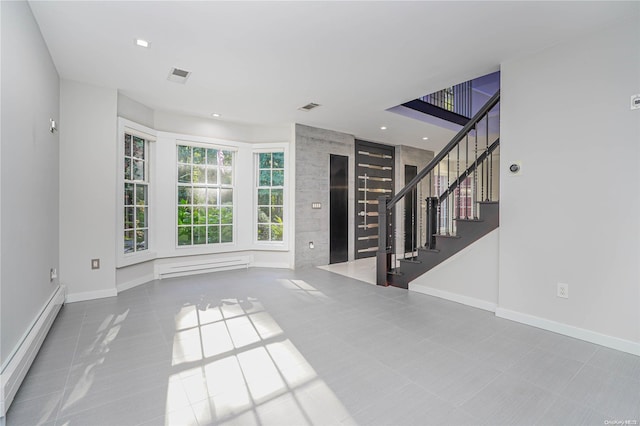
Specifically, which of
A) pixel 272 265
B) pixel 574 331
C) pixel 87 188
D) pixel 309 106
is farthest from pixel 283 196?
pixel 574 331

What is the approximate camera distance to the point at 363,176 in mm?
7070

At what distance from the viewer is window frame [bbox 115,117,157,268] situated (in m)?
4.11

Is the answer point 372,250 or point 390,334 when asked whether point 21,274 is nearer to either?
point 390,334

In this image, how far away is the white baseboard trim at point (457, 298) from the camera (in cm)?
345

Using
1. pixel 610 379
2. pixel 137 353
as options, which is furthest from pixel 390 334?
pixel 137 353

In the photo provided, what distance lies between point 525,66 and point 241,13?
2.85 m

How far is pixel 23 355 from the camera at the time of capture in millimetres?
2057

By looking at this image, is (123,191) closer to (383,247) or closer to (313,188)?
(313,188)

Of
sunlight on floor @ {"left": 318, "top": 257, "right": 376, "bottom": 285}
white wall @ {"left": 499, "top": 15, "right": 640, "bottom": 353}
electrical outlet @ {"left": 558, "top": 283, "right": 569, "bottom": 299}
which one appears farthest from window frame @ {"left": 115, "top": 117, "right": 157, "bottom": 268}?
electrical outlet @ {"left": 558, "top": 283, "right": 569, "bottom": 299}

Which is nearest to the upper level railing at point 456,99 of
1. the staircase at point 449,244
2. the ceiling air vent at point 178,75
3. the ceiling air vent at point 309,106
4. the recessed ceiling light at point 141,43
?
the ceiling air vent at point 309,106

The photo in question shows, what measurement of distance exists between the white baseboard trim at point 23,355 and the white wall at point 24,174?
0.16 ft

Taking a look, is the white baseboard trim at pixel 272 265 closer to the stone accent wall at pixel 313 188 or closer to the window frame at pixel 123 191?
the stone accent wall at pixel 313 188

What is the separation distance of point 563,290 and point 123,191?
17.7ft

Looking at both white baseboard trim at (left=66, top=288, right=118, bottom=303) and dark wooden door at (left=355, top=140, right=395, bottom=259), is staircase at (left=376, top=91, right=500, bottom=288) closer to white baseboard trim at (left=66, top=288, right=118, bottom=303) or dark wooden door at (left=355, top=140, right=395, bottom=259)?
dark wooden door at (left=355, top=140, right=395, bottom=259)
